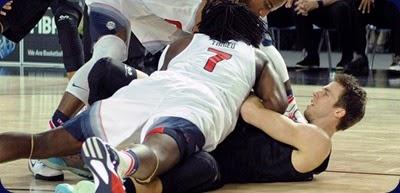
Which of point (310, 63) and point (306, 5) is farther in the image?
point (310, 63)

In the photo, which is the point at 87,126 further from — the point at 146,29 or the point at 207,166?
the point at 146,29

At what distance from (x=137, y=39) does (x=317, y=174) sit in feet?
4.30

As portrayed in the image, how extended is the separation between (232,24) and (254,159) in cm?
44

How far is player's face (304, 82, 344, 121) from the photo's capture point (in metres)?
2.76

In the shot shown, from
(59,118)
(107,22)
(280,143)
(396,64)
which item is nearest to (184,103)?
(280,143)

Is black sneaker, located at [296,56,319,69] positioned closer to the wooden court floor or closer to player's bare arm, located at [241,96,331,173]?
the wooden court floor

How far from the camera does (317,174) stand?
284 cm

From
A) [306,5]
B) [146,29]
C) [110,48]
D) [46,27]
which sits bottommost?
[46,27]

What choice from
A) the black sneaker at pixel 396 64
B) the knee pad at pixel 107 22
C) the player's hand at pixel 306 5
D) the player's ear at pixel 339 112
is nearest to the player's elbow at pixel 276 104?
the player's ear at pixel 339 112

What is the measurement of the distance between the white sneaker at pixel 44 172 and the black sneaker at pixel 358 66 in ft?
18.8

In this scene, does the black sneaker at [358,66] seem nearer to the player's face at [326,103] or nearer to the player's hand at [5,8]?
the player's hand at [5,8]

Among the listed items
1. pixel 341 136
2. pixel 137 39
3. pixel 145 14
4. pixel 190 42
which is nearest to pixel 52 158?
pixel 190 42

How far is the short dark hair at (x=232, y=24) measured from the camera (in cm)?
278

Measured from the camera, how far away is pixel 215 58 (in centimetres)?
267
